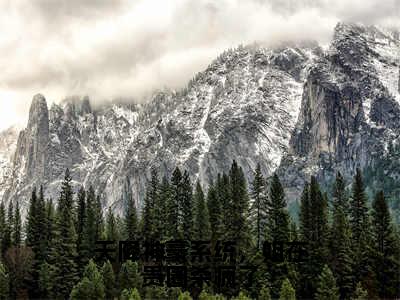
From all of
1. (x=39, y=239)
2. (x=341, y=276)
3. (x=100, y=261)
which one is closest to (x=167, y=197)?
(x=100, y=261)

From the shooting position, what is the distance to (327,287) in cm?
8981

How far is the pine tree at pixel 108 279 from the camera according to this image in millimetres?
99375

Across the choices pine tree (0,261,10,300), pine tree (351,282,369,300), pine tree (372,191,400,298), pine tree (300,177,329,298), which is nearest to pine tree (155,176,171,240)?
pine tree (300,177,329,298)

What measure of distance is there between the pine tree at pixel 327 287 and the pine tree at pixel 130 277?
2528 centimetres

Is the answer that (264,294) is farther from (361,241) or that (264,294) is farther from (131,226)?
(131,226)

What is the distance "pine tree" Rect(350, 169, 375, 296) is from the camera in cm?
9675

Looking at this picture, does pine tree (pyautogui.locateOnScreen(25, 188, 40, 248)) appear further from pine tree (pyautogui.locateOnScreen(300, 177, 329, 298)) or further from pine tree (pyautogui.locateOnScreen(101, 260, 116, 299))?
pine tree (pyautogui.locateOnScreen(300, 177, 329, 298))

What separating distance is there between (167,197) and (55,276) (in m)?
21.2

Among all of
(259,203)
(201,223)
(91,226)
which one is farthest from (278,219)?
(91,226)

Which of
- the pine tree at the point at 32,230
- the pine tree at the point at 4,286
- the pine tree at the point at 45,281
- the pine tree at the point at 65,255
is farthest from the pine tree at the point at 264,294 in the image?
the pine tree at the point at 32,230

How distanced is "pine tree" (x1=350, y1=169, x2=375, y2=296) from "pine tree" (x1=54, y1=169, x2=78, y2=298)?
40.9 metres

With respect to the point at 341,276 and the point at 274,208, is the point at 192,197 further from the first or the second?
the point at 341,276

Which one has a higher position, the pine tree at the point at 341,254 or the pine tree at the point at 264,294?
the pine tree at the point at 341,254

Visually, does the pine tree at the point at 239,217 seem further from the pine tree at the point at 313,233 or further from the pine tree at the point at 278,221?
the pine tree at the point at 313,233
